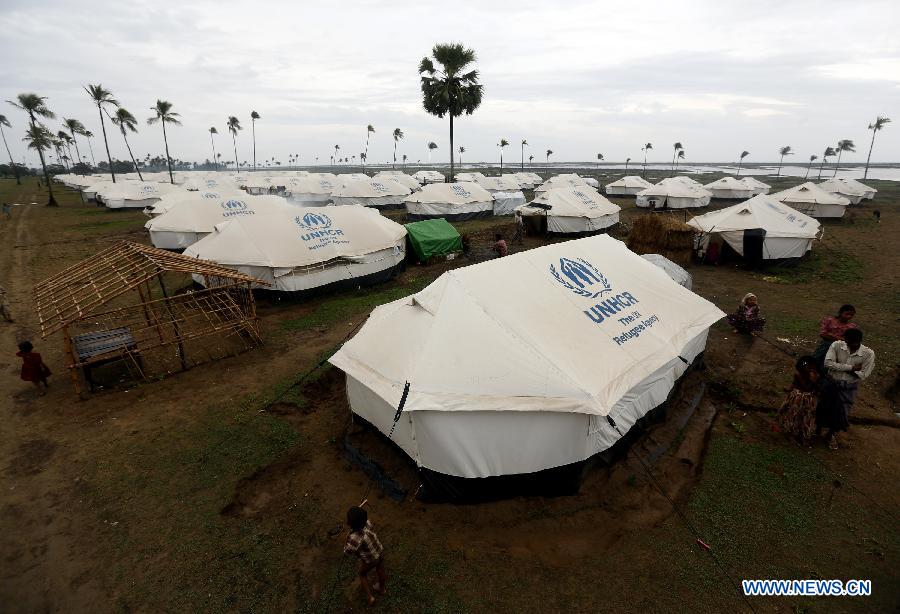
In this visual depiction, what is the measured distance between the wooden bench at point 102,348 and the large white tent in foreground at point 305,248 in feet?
16.9

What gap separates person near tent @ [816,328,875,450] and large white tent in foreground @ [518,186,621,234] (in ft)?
66.8

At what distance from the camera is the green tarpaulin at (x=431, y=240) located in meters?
20.9

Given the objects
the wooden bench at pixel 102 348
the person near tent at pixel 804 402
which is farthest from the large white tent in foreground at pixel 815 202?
the wooden bench at pixel 102 348

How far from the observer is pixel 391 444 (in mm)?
7672

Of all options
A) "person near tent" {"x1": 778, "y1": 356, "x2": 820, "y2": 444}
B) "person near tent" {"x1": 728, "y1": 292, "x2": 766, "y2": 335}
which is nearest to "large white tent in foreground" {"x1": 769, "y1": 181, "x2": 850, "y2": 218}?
"person near tent" {"x1": 728, "y1": 292, "x2": 766, "y2": 335}

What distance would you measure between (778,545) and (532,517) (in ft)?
11.4

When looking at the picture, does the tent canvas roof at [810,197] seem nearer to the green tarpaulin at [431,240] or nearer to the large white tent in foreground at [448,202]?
the large white tent in foreground at [448,202]

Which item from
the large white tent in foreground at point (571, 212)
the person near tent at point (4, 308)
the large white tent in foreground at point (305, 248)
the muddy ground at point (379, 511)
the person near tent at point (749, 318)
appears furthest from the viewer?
the large white tent in foreground at point (571, 212)

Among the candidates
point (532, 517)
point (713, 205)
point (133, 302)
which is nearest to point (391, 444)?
point (532, 517)

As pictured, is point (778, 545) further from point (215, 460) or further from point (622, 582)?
point (215, 460)

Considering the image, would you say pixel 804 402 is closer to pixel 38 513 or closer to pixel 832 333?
pixel 832 333

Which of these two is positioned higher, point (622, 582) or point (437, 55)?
point (437, 55)

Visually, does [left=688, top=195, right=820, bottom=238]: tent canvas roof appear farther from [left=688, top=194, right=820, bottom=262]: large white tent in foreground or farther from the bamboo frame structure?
the bamboo frame structure

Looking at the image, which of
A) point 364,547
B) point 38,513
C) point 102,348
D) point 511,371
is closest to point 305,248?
point 102,348
